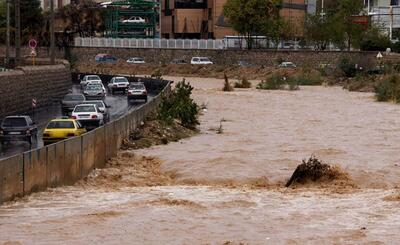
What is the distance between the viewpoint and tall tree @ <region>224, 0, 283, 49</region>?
11575 centimetres

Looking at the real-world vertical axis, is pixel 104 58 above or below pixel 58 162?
above

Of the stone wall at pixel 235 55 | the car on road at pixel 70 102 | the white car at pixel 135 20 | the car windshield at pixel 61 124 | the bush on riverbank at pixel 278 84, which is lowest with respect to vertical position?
the bush on riverbank at pixel 278 84

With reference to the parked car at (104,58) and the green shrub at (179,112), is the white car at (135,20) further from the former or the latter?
the green shrub at (179,112)

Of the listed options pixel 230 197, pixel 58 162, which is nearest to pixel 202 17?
pixel 58 162

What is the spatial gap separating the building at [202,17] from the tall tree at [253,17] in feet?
37.0

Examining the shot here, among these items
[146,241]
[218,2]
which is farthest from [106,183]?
[218,2]

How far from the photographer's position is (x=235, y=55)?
11475 centimetres

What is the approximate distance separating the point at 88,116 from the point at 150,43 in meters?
78.7

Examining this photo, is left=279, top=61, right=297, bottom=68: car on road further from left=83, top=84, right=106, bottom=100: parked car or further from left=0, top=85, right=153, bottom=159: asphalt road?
left=83, top=84, right=106, bottom=100: parked car

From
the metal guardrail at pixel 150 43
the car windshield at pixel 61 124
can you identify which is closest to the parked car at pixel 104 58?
the metal guardrail at pixel 150 43

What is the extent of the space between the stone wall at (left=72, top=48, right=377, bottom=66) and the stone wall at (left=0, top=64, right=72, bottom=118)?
38.5 metres

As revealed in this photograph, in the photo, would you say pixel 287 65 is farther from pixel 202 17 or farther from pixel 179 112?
pixel 179 112

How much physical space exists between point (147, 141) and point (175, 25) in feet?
317

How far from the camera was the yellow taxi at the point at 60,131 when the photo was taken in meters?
37.3
